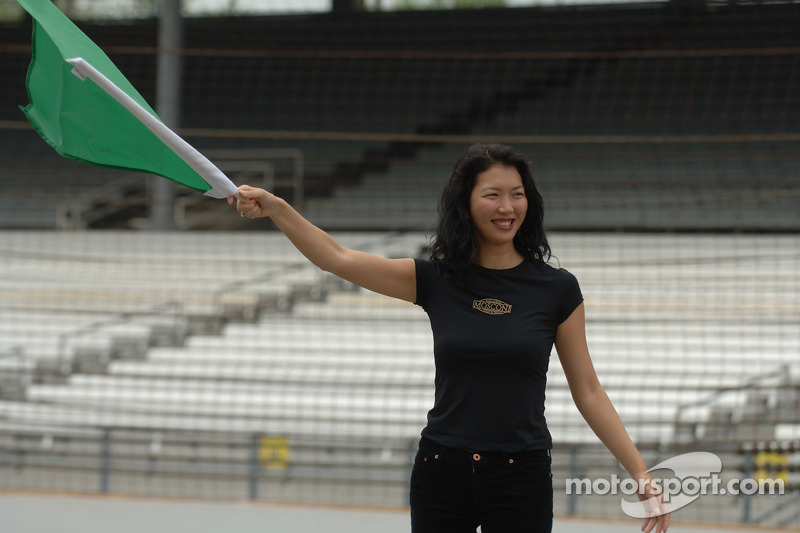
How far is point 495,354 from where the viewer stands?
1.55 metres

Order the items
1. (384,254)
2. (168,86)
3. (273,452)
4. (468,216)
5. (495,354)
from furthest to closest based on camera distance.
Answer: (168,86)
(384,254)
(273,452)
(468,216)
(495,354)

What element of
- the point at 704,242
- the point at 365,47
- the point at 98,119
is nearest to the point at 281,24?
the point at 365,47

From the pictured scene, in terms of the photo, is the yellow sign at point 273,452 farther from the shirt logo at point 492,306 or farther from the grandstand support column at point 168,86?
the shirt logo at point 492,306

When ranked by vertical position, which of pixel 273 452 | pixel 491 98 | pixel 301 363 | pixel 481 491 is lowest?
pixel 481 491

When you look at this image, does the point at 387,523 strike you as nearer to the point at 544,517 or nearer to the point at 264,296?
the point at 544,517

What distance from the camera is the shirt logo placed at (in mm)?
1581

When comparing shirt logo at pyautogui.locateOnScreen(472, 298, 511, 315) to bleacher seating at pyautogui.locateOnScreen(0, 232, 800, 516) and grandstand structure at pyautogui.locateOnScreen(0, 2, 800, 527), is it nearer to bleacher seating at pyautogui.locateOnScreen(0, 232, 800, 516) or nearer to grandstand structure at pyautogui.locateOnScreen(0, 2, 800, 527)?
grandstand structure at pyautogui.locateOnScreen(0, 2, 800, 527)

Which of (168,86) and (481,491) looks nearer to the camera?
(481,491)

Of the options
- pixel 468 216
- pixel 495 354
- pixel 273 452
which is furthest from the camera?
pixel 273 452

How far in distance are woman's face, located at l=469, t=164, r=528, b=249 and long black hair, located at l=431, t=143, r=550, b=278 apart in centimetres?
1

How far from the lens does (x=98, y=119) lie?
168 centimetres

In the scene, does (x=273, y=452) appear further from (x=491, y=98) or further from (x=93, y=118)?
(x=491, y=98)

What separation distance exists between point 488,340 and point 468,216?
24 cm

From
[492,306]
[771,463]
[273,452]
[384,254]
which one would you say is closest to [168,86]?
[384,254]
